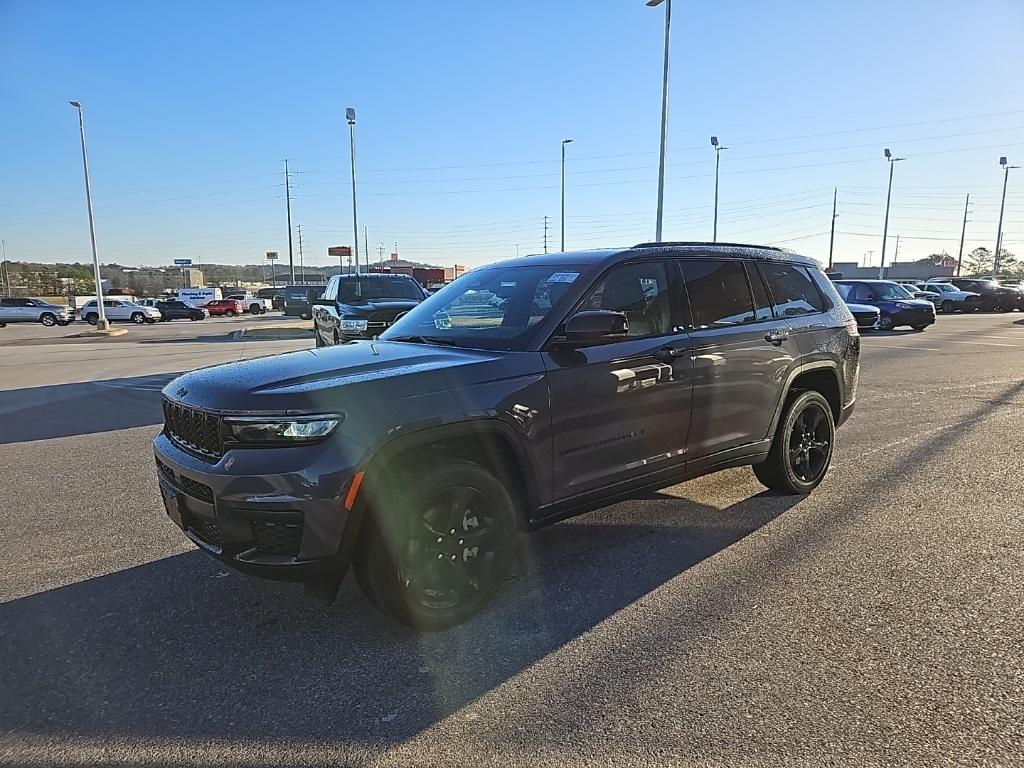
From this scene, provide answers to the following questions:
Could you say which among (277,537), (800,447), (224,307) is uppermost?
(277,537)

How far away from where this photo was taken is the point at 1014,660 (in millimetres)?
2887

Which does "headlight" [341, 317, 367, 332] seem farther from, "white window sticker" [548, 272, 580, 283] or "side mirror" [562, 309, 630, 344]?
"side mirror" [562, 309, 630, 344]

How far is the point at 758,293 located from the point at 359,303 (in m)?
8.40

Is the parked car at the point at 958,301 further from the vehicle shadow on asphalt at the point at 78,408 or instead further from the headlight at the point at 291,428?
the headlight at the point at 291,428

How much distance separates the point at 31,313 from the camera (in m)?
39.2

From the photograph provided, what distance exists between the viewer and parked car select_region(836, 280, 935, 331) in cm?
2144

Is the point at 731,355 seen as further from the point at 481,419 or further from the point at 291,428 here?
the point at 291,428

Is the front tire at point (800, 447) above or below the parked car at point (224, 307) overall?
above

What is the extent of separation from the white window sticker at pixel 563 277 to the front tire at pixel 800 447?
209 centimetres

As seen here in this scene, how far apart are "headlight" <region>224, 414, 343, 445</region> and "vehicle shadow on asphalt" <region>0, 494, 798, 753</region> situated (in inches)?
38.9

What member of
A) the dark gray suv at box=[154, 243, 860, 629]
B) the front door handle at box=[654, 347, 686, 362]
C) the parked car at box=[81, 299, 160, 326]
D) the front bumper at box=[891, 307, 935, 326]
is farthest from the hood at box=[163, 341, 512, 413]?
the parked car at box=[81, 299, 160, 326]

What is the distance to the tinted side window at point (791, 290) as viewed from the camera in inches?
195

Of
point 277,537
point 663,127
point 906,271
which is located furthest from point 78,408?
point 906,271

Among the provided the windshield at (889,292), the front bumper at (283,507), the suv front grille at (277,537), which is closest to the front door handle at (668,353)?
the front bumper at (283,507)
